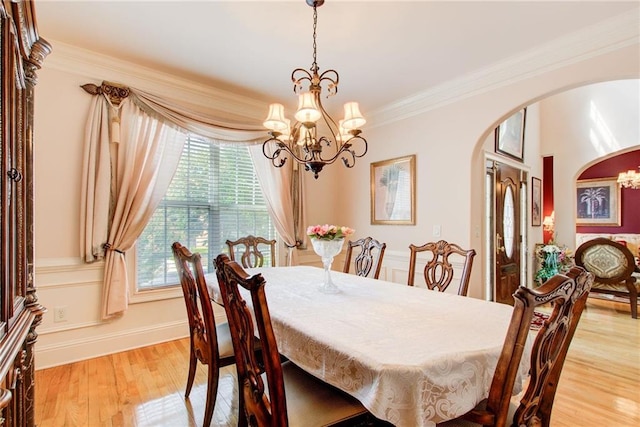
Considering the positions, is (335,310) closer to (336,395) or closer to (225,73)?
(336,395)

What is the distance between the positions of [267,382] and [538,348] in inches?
34.3

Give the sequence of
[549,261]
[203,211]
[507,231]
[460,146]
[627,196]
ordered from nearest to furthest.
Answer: [460,146] < [203,211] < [507,231] < [549,261] < [627,196]

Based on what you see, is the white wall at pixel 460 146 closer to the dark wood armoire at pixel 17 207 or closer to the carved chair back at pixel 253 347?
the carved chair back at pixel 253 347

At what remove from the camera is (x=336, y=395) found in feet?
4.34

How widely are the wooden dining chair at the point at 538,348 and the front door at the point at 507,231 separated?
3226 mm

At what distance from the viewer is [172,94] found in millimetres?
3189

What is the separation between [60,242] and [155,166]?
982mm

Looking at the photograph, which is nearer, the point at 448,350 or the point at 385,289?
the point at 448,350

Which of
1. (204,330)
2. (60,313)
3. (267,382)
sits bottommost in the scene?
(60,313)

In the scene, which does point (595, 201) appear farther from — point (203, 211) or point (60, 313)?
point (60, 313)

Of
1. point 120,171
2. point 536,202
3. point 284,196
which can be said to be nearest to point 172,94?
point 120,171

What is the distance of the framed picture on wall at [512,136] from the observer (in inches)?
163

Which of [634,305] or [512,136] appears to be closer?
[634,305]

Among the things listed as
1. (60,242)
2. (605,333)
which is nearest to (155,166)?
(60,242)
